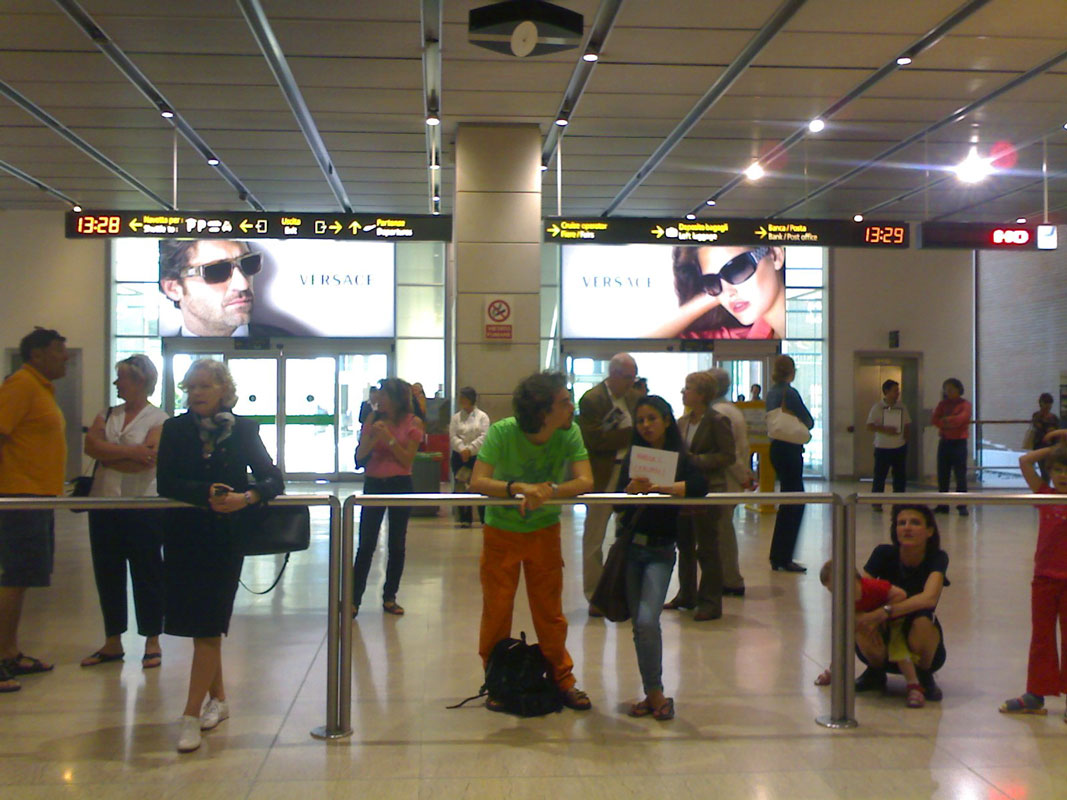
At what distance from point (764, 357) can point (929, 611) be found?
13.1 meters

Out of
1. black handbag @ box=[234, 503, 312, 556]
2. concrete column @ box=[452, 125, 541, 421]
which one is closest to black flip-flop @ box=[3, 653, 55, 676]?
black handbag @ box=[234, 503, 312, 556]

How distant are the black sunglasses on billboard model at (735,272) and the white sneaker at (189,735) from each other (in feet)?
46.1

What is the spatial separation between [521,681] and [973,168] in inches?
414

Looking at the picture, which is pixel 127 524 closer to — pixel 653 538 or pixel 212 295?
pixel 653 538

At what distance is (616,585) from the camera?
4.77 m

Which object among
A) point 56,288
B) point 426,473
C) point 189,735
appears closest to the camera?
point 189,735

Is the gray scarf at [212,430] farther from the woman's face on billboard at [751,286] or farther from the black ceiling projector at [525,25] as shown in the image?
→ the woman's face on billboard at [751,286]

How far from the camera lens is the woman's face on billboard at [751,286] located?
17.2 meters

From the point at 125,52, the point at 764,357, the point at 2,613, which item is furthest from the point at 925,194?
the point at 2,613

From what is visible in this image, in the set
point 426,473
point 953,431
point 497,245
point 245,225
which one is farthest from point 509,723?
point 953,431

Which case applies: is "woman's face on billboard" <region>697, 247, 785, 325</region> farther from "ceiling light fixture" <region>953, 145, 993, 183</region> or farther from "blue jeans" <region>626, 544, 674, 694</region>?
"blue jeans" <region>626, 544, 674, 694</region>

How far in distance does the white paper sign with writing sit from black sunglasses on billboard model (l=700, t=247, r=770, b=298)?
13.0 m

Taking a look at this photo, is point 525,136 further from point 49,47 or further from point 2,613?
point 2,613

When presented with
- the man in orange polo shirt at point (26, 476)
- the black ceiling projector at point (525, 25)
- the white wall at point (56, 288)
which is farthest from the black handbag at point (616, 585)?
the white wall at point (56, 288)
